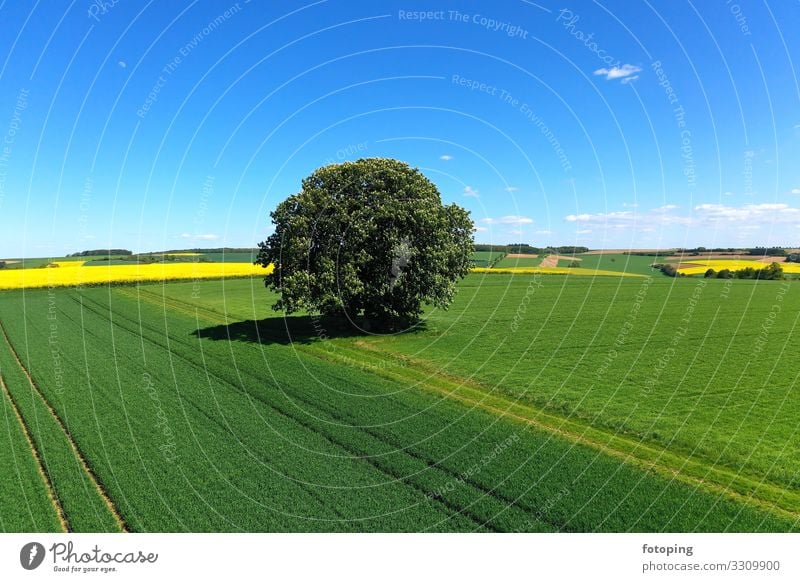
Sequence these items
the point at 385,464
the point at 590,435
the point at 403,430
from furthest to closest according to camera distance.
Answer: the point at 403,430 → the point at 590,435 → the point at 385,464

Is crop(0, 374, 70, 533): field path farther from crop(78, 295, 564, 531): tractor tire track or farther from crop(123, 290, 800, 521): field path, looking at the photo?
crop(123, 290, 800, 521): field path

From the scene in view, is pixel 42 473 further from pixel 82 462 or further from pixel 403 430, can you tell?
pixel 403 430

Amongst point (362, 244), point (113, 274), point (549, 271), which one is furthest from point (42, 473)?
point (549, 271)

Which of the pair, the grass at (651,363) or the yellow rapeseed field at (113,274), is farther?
the yellow rapeseed field at (113,274)

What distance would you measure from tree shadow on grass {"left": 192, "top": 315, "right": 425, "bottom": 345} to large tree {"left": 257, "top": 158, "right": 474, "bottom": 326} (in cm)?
186

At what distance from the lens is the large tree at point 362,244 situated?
120ft

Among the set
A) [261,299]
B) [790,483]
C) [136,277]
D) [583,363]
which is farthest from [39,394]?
[136,277]

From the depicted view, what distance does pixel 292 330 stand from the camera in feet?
138
